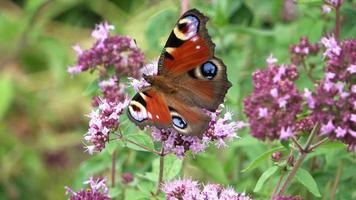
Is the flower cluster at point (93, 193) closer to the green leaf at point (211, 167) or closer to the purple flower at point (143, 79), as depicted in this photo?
the purple flower at point (143, 79)

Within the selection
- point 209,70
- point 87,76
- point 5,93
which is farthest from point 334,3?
point 87,76

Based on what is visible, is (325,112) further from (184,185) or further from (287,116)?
(184,185)

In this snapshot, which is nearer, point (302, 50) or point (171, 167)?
point (171, 167)

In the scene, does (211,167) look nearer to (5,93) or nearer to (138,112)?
(138,112)

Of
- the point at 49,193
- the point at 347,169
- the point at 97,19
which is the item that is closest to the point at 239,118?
the point at 347,169

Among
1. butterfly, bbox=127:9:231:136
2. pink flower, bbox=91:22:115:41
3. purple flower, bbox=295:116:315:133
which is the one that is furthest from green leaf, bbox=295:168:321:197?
pink flower, bbox=91:22:115:41

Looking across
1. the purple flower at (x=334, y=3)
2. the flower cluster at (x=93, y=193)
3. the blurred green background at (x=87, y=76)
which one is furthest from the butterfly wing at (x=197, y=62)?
the purple flower at (x=334, y=3)

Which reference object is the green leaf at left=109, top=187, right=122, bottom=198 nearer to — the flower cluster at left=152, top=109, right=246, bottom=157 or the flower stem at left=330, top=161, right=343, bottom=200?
the flower cluster at left=152, top=109, right=246, bottom=157
